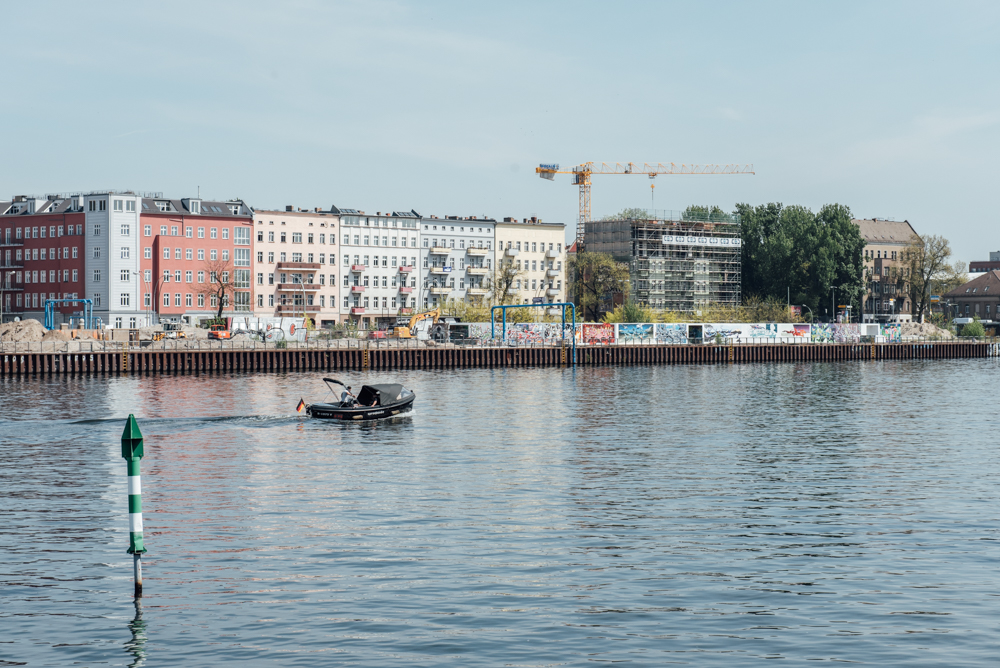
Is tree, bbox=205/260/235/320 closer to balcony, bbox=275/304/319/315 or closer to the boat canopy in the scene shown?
balcony, bbox=275/304/319/315

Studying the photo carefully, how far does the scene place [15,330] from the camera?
→ 12825cm

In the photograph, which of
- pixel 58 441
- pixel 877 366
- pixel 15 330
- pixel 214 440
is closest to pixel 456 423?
pixel 214 440

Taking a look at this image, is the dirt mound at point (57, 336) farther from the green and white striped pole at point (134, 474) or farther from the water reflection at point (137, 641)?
the green and white striped pole at point (134, 474)

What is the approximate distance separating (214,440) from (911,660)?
132 ft

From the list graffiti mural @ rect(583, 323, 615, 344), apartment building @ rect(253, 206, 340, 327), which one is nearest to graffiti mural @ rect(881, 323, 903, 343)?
graffiti mural @ rect(583, 323, 615, 344)

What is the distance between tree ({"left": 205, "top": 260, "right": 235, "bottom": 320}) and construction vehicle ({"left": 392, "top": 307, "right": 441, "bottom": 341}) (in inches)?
1196

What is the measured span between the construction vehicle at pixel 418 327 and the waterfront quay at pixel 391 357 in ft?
41.9

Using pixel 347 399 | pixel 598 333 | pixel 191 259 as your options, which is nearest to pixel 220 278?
pixel 191 259

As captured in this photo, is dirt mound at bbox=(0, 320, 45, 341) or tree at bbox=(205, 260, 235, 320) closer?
dirt mound at bbox=(0, 320, 45, 341)

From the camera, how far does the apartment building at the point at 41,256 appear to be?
16900cm

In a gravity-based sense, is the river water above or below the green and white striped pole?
below

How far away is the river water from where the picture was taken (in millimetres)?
20547

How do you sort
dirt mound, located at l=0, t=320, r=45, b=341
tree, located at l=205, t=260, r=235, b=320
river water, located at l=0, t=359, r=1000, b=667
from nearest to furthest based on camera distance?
river water, located at l=0, t=359, r=1000, b=667 → dirt mound, located at l=0, t=320, r=45, b=341 → tree, located at l=205, t=260, r=235, b=320

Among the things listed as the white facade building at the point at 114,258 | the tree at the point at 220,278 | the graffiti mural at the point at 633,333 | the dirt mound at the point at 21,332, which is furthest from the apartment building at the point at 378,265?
the dirt mound at the point at 21,332
